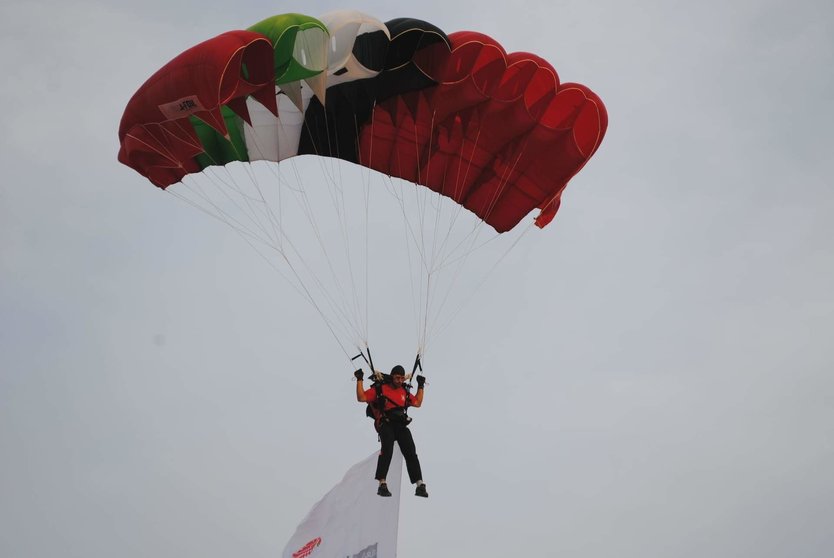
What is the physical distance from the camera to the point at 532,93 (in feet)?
48.7

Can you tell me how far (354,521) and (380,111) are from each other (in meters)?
5.25

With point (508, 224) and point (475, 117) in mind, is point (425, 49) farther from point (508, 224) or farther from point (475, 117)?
point (508, 224)

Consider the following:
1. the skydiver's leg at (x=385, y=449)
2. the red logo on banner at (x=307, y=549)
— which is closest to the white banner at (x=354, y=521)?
the red logo on banner at (x=307, y=549)

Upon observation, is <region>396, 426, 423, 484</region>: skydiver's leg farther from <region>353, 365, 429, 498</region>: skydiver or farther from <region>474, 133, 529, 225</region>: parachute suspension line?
<region>474, 133, 529, 225</region>: parachute suspension line

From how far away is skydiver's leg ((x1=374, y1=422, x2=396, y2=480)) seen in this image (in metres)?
13.2

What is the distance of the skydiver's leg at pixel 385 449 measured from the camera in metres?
13.2

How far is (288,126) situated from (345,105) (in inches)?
31.6

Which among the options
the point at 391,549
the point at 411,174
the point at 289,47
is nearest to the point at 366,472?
the point at 391,549

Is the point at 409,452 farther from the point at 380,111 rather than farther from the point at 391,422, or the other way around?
the point at 380,111

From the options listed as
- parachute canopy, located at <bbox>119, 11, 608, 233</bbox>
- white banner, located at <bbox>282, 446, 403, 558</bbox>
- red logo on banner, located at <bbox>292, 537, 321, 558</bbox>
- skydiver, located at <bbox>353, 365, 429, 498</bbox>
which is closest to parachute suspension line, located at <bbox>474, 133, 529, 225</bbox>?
parachute canopy, located at <bbox>119, 11, 608, 233</bbox>

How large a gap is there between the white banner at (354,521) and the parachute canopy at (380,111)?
4.16 m

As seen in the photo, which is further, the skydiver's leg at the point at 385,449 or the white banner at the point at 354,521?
the white banner at the point at 354,521

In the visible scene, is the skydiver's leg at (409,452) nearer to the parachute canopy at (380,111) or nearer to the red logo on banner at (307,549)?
the red logo on banner at (307,549)

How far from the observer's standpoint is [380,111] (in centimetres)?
1529
